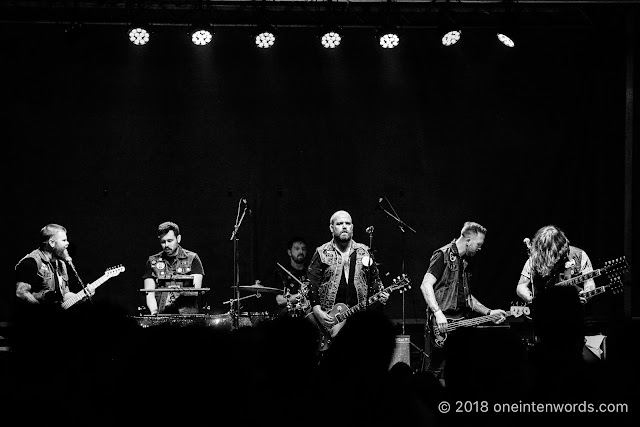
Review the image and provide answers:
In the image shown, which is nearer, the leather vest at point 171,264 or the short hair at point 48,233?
the short hair at point 48,233

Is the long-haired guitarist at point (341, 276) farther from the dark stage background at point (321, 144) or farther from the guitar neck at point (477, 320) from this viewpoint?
the dark stage background at point (321, 144)

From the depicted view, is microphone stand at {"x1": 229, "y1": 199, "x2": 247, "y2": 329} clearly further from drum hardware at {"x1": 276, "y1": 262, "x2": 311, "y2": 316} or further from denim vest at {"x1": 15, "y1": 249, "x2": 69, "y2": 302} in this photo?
denim vest at {"x1": 15, "y1": 249, "x2": 69, "y2": 302}

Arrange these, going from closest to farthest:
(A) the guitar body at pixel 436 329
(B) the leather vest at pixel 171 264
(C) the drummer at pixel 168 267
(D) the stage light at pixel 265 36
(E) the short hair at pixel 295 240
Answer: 1. (A) the guitar body at pixel 436 329
2. (C) the drummer at pixel 168 267
3. (B) the leather vest at pixel 171 264
4. (D) the stage light at pixel 265 36
5. (E) the short hair at pixel 295 240

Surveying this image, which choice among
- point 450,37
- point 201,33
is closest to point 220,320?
point 201,33

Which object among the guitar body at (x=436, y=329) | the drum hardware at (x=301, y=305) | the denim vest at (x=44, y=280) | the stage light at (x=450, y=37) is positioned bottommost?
the guitar body at (x=436, y=329)

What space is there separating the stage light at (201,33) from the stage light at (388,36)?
212 centimetres

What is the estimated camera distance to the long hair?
8.42 metres

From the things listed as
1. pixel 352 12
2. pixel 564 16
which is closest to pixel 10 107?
pixel 352 12


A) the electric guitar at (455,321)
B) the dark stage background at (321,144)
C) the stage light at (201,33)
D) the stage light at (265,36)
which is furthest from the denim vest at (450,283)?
the stage light at (201,33)

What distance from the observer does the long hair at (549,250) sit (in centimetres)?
842

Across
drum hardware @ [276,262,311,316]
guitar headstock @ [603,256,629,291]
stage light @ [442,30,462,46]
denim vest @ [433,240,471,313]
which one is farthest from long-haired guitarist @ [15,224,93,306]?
guitar headstock @ [603,256,629,291]

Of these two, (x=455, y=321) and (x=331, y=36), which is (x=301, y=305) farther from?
(x=331, y=36)

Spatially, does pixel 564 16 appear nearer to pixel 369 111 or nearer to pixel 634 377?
pixel 369 111

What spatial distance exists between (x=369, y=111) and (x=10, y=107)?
4942 millimetres
